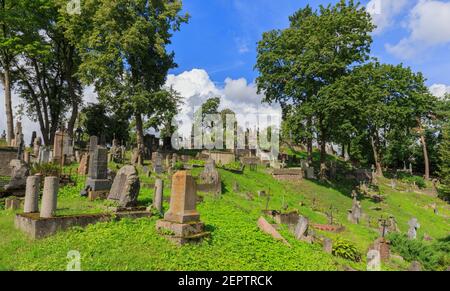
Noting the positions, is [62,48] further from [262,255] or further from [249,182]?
[262,255]

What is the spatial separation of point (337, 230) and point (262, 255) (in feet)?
30.8

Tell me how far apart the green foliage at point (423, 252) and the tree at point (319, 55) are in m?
14.4

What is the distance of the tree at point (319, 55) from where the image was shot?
96.4 ft

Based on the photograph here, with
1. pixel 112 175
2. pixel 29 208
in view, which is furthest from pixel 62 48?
pixel 29 208

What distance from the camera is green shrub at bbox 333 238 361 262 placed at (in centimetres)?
1208

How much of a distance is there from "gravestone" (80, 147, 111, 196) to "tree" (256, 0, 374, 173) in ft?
61.5

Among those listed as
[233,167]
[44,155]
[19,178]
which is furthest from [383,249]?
[44,155]

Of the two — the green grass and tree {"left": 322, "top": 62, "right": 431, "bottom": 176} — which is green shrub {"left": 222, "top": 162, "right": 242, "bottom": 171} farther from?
tree {"left": 322, "top": 62, "right": 431, "bottom": 176}

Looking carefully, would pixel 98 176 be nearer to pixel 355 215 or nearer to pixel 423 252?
pixel 423 252

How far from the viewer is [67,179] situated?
16.0m

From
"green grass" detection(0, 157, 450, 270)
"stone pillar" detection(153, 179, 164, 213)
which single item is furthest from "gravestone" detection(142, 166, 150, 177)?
"stone pillar" detection(153, 179, 164, 213)

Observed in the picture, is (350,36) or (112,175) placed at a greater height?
(350,36)

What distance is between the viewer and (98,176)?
567 inches
